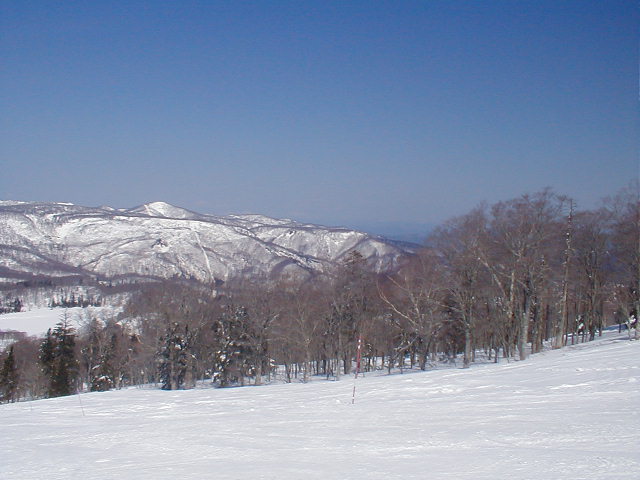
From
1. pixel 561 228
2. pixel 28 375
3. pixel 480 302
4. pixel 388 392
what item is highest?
pixel 561 228

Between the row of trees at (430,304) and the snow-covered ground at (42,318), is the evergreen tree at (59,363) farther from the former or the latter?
the snow-covered ground at (42,318)

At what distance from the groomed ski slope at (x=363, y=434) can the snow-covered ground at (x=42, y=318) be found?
381 feet

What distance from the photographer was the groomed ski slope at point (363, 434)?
Answer: 26.2ft

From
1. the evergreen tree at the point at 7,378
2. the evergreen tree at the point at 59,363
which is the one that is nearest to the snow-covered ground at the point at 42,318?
the evergreen tree at the point at 7,378

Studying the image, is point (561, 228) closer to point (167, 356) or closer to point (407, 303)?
point (407, 303)

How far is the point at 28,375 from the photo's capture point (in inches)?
2820

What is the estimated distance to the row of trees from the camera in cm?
3067

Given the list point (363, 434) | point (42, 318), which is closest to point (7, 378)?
point (363, 434)

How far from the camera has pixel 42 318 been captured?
151m

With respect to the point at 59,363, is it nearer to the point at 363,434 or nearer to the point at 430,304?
the point at 430,304

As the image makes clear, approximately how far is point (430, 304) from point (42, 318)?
144 m

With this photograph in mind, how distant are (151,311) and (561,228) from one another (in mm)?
34149

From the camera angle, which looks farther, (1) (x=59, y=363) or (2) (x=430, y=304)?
(1) (x=59, y=363)

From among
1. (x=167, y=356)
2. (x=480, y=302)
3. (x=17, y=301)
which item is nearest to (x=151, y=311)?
(x=167, y=356)
